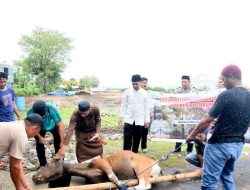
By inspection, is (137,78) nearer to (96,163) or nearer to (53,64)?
(96,163)

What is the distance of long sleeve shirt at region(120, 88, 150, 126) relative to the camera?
8086mm

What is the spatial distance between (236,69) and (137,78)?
353 centimetres

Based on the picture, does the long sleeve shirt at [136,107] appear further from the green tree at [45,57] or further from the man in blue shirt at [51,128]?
the green tree at [45,57]

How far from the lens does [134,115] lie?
319 inches

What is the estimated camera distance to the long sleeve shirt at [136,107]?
8.09m

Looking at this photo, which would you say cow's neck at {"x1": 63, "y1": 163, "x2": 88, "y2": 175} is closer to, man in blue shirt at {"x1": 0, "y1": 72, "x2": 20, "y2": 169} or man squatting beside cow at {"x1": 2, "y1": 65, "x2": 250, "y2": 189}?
man in blue shirt at {"x1": 0, "y1": 72, "x2": 20, "y2": 169}

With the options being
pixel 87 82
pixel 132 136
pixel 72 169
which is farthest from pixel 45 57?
pixel 72 169

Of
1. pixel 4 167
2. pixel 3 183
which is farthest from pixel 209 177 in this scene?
pixel 4 167

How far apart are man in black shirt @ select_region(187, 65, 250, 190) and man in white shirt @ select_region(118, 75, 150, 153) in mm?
3576

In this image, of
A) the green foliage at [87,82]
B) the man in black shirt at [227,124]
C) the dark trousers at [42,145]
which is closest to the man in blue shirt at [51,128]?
the dark trousers at [42,145]

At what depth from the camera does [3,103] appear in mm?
6652

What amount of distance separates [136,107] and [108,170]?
112 inches

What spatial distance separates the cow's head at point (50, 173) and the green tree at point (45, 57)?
40.0m

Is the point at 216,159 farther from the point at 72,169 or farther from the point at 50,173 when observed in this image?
the point at 50,173
